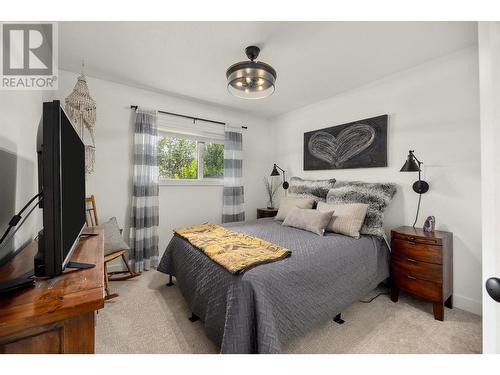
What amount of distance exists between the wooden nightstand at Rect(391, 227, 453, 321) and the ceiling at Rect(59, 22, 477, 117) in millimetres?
1725

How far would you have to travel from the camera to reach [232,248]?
1.77m

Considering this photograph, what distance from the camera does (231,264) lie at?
1448 millimetres

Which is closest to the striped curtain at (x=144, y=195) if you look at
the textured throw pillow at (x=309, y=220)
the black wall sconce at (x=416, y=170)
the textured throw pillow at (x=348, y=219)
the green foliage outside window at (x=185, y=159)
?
the green foliage outside window at (x=185, y=159)

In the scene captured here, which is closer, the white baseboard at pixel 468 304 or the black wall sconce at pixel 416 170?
the white baseboard at pixel 468 304

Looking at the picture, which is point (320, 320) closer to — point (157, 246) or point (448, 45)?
point (157, 246)

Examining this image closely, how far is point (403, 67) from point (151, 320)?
3496 millimetres

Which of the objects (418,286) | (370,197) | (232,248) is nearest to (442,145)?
(370,197)

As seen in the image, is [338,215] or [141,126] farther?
[141,126]

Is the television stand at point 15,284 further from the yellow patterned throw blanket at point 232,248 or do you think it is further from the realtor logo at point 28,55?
the realtor logo at point 28,55

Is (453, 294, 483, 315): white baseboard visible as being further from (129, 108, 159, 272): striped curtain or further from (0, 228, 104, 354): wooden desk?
(129, 108, 159, 272): striped curtain

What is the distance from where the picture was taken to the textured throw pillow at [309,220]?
2275 millimetres

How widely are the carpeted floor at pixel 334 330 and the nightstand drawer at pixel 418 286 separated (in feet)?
0.57

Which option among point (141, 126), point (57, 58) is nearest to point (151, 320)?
point (141, 126)

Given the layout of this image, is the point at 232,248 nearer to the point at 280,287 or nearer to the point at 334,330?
the point at 280,287
